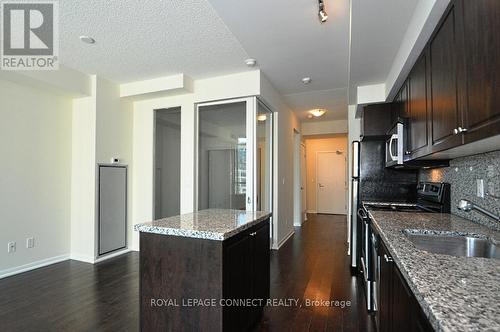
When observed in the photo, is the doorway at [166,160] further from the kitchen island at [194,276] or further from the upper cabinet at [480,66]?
the upper cabinet at [480,66]

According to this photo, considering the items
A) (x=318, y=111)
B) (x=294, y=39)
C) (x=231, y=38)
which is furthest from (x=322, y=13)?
(x=318, y=111)

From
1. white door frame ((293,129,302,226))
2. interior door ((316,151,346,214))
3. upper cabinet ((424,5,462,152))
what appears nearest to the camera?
upper cabinet ((424,5,462,152))

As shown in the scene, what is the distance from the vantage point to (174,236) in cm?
177

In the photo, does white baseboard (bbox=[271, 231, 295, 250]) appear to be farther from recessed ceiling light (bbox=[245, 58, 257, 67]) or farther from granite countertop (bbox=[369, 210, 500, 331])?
granite countertop (bbox=[369, 210, 500, 331])

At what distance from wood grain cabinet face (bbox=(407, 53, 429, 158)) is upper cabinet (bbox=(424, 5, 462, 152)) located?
140 millimetres

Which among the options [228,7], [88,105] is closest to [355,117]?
[228,7]

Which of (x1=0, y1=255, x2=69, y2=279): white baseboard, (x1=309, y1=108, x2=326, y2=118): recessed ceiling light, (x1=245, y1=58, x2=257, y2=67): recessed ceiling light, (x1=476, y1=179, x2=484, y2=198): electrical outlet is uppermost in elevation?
(x1=245, y1=58, x2=257, y2=67): recessed ceiling light

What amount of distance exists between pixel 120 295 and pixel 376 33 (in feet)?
11.6

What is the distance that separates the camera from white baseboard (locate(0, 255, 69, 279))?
10.8ft

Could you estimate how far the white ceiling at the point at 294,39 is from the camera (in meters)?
2.28

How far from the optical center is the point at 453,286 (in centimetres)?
83

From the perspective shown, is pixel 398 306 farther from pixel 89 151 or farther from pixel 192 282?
pixel 89 151

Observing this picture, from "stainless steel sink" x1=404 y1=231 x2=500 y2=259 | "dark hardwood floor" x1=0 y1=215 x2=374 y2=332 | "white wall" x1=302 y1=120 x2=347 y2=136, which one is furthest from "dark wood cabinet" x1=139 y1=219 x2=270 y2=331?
"white wall" x1=302 y1=120 x2=347 y2=136

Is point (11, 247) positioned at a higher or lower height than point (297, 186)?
lower
